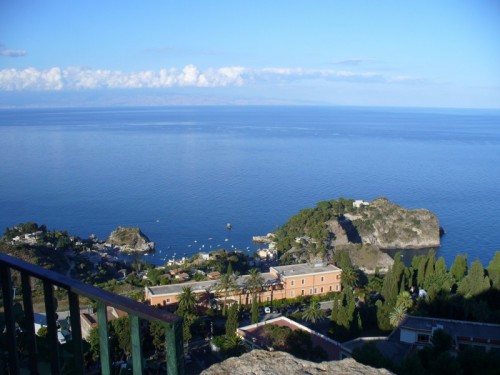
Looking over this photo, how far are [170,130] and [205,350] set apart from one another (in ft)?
264

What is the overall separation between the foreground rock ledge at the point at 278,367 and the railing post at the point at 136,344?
505mm

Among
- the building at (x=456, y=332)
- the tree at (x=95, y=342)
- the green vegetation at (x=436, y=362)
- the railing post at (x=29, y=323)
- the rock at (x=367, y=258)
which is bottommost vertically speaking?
the rock at (x=367, y=258)

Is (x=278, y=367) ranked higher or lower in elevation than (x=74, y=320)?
lower

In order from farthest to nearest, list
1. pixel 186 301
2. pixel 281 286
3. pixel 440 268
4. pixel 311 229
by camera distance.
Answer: pixel 311 229 < pixel 440 268 < pixel 281 286 < pixel 186 301

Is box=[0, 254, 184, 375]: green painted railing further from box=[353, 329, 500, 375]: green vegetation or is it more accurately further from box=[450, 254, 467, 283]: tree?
box=[450, 254, 467, 283]: tree

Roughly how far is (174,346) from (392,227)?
28.8 metres

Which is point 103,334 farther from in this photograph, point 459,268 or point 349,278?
point 459,268

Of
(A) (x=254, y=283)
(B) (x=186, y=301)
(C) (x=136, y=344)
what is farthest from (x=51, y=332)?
(A) (x=254, y=283)

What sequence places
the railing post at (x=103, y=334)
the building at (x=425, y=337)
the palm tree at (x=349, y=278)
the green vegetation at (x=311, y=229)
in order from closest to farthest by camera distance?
1. the railing post at (x=103, y=334)
2. the building at (x=425, y=337)
3. the palm tree at (x=349, y=278)
4. the green vegetation at (x=311, y=229)

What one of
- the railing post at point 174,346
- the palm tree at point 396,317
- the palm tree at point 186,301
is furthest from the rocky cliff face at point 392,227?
the railing post at point 174,346

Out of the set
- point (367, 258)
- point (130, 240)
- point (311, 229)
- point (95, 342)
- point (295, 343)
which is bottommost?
point (367, 258)

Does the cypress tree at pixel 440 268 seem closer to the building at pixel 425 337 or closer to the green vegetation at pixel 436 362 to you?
the building at pixel 425 337

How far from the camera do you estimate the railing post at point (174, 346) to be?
0.98 meters

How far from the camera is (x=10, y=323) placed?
1348 mm
